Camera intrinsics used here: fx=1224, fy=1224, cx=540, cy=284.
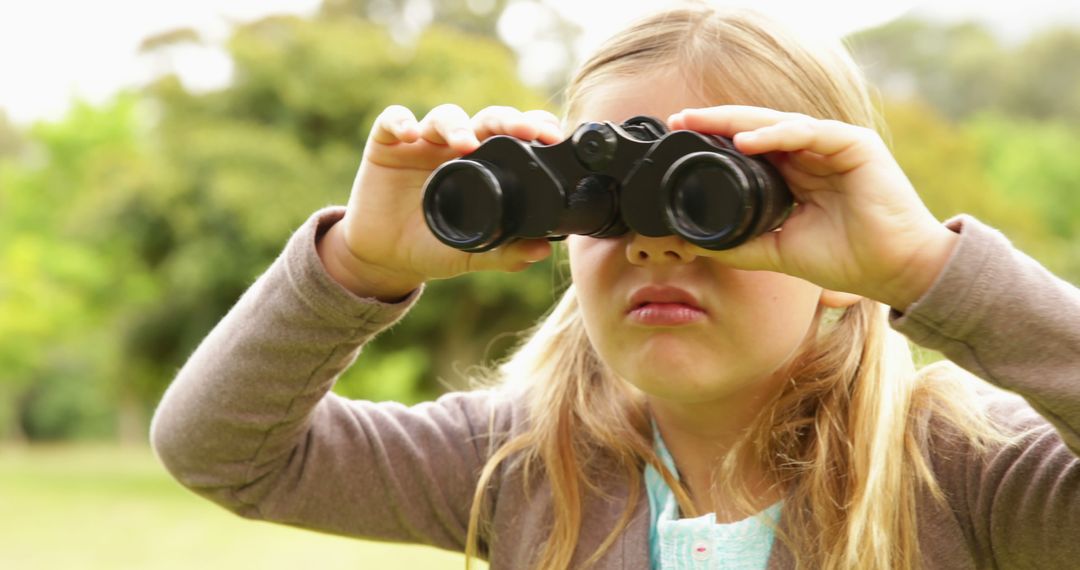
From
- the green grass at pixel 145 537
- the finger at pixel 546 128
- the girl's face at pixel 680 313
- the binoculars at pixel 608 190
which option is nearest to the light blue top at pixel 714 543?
the girl's face at pixel 680 313

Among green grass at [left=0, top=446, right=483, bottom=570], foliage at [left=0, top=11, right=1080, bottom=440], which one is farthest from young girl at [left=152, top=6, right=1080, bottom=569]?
foliage at [left=0, top=11, right=1080, bottom=440]

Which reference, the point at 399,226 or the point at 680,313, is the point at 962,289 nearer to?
the point at 680,313

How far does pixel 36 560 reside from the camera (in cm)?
780

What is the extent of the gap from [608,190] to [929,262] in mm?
362

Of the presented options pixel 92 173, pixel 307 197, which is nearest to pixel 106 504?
pixel 307 197

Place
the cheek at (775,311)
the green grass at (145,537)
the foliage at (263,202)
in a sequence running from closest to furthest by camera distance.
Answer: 1. the cheek at (775,311)
2. the green grass at (145,537)
3. the foliage at (263,202)

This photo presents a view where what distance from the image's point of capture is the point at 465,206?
135cm

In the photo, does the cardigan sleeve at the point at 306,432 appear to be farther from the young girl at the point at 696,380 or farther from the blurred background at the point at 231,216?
the blurred background at the point at 231,216

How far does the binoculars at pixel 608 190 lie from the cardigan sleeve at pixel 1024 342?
198 mm

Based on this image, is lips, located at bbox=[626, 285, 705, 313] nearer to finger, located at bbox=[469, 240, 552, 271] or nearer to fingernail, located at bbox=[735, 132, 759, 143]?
finger, located at bbox=[469, 240, 552, 271]

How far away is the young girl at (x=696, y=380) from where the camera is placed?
1.31 metres

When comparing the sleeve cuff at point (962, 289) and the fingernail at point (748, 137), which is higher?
the fingernail at point (748, 137)

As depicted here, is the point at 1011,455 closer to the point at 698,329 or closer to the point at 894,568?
the point at 894,568

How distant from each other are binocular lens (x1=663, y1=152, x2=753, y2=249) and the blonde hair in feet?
0.88
